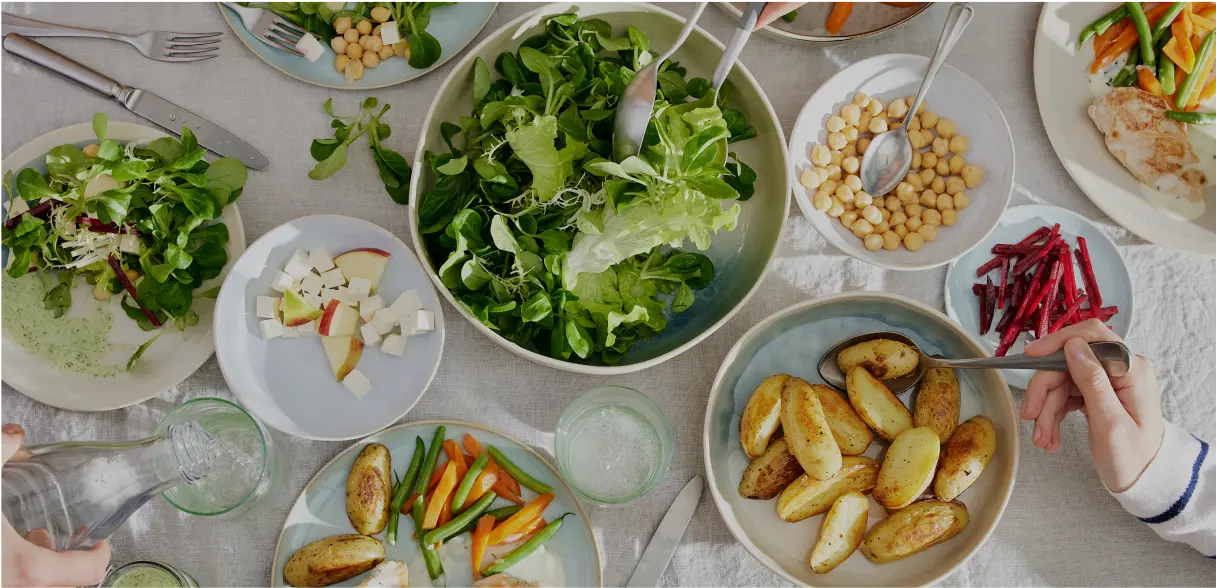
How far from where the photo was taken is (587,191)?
1305mm

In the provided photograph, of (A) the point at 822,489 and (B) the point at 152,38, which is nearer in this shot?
(A) the point at 822,489

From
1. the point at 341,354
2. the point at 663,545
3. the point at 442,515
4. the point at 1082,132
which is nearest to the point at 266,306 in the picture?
the point at 341,354

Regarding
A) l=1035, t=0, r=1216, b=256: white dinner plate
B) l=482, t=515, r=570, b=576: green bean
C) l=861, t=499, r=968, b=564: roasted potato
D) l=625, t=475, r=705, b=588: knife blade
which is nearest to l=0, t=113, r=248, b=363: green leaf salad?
l=482, t=515, r=570, b=576: green bean

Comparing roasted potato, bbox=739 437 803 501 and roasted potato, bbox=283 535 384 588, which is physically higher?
roasted potato, bbox=739 437 803 501

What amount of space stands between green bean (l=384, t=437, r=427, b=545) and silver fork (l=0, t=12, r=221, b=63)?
0.85m

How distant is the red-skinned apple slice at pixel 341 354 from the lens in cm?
143

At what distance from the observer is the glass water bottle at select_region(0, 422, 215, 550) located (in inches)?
48.1

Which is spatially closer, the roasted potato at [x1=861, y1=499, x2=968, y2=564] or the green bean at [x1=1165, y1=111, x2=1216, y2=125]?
the roasted potato at [x1=861, y1=499, x2=968, y2=564]

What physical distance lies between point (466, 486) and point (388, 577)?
197mm

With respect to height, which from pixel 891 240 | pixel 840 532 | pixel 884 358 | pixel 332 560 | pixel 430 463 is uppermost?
pixel 891 240

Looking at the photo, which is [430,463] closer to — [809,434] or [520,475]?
[520,475]

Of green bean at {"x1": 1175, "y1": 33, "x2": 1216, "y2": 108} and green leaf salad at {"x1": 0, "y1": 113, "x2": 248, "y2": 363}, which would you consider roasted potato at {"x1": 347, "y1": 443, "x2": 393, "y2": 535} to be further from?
green bean at {"x1": 1175, "y1": 33, "x2": 1216, "y2": 108}

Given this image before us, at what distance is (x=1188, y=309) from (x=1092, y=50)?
0.54m

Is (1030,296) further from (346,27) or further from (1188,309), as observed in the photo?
(346,27)
